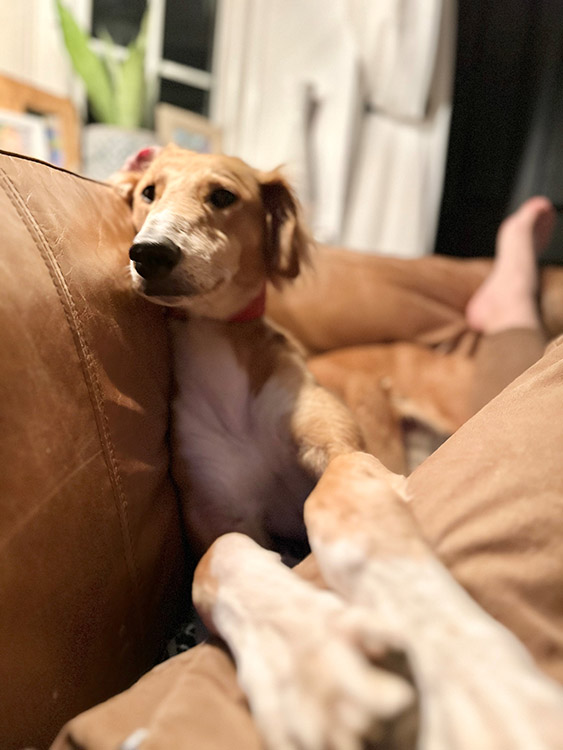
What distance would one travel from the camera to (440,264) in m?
2.20

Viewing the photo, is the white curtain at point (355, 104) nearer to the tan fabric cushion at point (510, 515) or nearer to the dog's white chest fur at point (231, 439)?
the dog's white chest fur at point (231, 439)

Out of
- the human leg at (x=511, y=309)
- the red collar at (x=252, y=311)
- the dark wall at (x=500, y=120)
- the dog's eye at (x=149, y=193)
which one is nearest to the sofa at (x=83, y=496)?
the dog's eye at (x=149, y=193)

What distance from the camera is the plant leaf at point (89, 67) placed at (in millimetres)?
2535

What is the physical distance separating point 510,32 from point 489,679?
126 inches

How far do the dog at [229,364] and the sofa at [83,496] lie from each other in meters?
0.06

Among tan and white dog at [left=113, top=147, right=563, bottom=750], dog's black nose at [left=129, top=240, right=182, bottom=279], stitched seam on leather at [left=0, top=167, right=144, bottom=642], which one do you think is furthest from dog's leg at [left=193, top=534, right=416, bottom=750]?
dog's black nose at [left=129, top=240, right=182, bottom=279]

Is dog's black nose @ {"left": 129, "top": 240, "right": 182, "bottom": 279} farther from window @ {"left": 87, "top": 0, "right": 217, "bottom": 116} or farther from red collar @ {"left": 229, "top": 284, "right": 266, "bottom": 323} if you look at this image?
window @ {"left": 87, "top": 0, "right": 217, "bottom": 116}

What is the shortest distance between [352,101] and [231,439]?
228 centimetres

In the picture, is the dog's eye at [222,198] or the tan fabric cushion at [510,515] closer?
the tan fabric cushion at [510,515]

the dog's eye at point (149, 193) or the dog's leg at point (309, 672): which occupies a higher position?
the dog's eye at point (149, 193)

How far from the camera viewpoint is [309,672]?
0.45 metres

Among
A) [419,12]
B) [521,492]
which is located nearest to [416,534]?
[521,492]

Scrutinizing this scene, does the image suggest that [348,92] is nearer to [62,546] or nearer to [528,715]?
[62,546]

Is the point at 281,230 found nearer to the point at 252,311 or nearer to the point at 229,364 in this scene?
the point at 252,311
